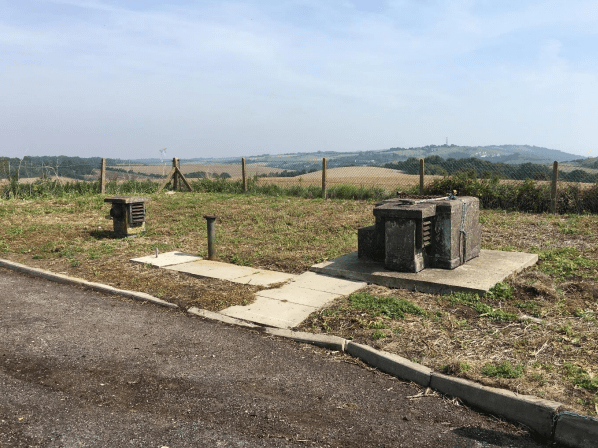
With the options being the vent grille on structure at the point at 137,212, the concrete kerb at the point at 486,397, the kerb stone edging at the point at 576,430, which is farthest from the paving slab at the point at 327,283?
the vent grille on structure at the point at 137,212

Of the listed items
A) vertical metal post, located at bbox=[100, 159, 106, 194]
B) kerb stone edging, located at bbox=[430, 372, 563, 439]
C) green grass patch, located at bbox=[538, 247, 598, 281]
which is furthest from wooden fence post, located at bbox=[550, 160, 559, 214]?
vertical metal post, located at bbox=[100, 159, 106, 194]

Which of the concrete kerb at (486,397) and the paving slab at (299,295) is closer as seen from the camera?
the concrete kerb at (486,397)

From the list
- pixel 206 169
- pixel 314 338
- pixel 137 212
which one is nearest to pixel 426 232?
pixel 314 338

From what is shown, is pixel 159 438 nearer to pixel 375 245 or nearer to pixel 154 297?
pixel 154 297

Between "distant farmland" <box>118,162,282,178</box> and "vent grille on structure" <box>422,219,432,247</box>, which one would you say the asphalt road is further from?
"distant farmland" <box>118,162,282,178</box>

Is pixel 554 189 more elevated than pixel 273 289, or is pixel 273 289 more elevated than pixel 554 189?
pixel 554 189

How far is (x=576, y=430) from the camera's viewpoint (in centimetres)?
322

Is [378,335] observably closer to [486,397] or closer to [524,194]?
[486,397]

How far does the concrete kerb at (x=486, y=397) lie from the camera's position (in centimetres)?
324

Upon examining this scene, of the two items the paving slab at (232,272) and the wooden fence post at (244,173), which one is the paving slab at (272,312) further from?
the wooden fence post at (244,173)

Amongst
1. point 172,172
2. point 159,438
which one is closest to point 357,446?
point 159,438

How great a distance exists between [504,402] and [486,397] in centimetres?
14

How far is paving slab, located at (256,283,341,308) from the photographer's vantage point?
6164 mm

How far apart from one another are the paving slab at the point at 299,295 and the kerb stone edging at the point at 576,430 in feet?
10.1
